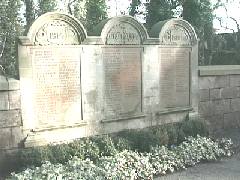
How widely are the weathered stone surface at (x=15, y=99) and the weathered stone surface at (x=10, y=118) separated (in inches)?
3.3

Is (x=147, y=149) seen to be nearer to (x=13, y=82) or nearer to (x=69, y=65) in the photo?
(x=69, y=65)

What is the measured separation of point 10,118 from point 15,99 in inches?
12.6

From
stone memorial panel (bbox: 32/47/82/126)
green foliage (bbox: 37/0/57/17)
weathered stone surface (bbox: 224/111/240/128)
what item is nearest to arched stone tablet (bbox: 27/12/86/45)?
stone memorial panel (bbox: 32/47/82/126)

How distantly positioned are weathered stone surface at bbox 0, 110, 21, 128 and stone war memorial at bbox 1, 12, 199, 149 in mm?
36

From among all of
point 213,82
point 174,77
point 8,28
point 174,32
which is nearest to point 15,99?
point 174,77

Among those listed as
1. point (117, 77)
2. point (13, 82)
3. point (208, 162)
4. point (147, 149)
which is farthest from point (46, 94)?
point (208, 162)

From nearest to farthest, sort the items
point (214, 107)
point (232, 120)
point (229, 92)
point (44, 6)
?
point (214, 107) < point (229, 92) < point (232, 120) < point (44, 6)

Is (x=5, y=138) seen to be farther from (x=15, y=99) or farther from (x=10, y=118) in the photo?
(x=15, y=99)

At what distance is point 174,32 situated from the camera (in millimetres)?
8070

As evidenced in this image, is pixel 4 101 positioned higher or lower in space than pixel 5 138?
higher

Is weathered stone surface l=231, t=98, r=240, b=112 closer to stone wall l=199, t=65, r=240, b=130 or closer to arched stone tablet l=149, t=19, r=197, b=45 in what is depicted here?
stone wall l=199, t=65, r=240, b=130

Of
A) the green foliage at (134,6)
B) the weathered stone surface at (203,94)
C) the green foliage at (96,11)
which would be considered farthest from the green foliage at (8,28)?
the weathered stone surface at (203,94)

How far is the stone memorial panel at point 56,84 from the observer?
6.29 m

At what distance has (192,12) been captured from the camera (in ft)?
46.7
